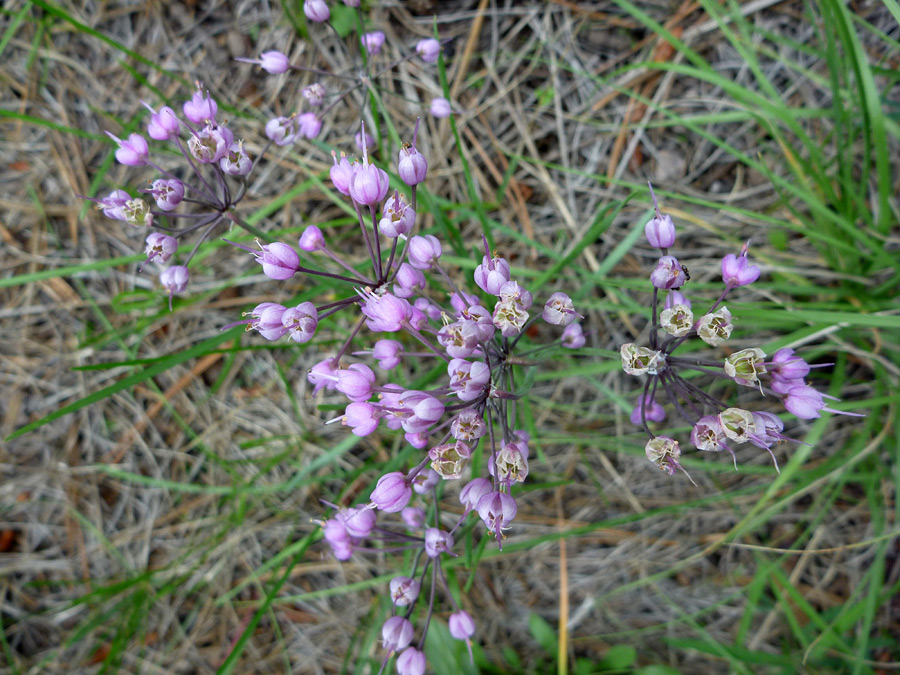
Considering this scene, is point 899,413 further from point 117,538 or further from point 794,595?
point 117,538

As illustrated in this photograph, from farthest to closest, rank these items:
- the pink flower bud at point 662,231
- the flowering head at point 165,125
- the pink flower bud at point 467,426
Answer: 1. the flowering head at point 165,125
2. the pink flower bud at point 662,231
3. the pink flower bud at point 467,426

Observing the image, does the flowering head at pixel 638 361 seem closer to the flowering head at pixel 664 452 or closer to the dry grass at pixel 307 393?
the flowering head at pixel 664 452

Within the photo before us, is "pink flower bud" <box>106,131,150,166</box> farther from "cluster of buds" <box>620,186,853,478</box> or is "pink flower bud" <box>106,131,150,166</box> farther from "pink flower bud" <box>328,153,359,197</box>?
"cluster of buds" <box>620,186,853,478</box>

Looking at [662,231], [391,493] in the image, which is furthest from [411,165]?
[391,493]

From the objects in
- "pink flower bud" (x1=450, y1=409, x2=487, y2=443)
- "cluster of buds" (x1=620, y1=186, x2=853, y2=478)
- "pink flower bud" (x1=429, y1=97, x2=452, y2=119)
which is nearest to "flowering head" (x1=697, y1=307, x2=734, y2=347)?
"cluster of buds" (x1=620, y1=186, x2=853, y2=478)

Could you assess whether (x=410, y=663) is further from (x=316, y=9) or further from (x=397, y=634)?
(x=316, y=9)

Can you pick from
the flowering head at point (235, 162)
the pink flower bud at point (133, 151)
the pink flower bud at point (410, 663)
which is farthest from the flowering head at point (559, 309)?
the pink flower bud at point (133, 151)

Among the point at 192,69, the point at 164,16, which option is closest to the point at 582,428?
the point at 192,69
